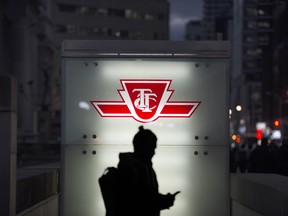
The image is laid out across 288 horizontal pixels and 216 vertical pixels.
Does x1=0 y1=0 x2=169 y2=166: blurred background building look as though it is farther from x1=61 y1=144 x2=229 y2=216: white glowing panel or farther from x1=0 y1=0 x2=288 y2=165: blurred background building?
x1=61 y1=144 x2=229 y2=216: white glowing panel

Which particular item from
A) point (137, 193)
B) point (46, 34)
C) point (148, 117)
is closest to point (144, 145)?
point (137, 193)

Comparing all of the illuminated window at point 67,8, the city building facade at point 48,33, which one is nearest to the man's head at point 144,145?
the city building facade at point 48,33

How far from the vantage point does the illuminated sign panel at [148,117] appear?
9.77 meters

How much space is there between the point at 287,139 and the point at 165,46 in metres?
10.7

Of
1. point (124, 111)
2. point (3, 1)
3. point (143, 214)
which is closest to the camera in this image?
point (143, 214)

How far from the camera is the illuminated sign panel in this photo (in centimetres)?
977

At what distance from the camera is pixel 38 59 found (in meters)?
126

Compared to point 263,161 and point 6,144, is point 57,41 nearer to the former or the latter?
point 263,161

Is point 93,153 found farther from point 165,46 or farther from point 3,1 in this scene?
point 3,1

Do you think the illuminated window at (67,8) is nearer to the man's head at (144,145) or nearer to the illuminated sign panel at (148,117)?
the illuminated sign panel at (148,117)

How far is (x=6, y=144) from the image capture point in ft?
28.7

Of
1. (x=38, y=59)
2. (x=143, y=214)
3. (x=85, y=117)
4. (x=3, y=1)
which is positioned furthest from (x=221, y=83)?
(x=38, y=59)

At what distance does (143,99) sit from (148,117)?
0.22 m

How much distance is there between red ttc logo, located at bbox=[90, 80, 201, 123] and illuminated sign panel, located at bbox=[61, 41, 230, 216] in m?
0.01
